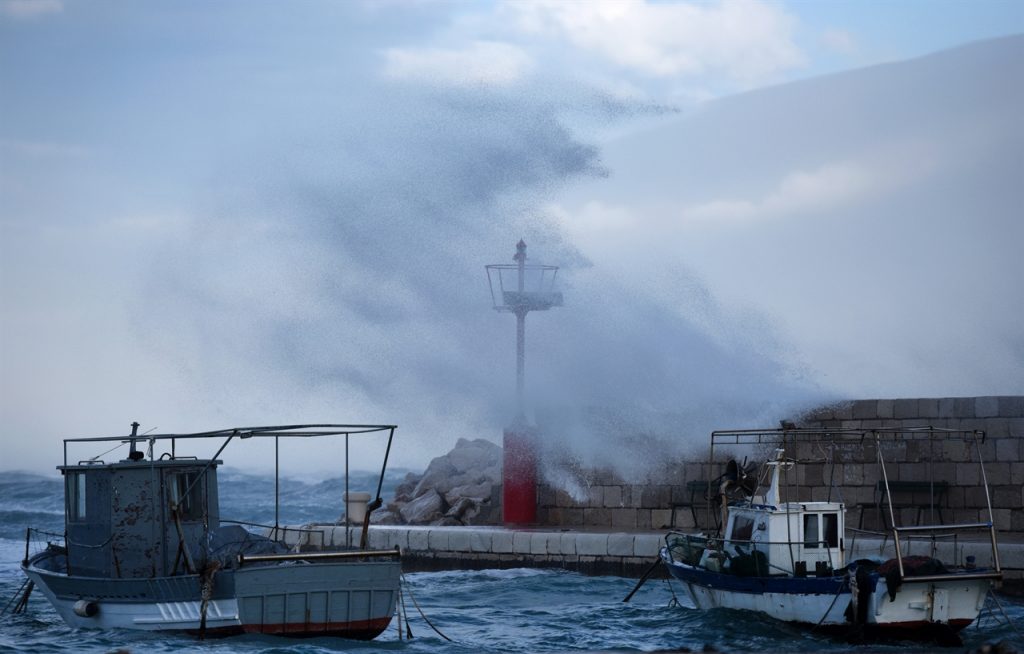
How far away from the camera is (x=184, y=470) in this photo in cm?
1473

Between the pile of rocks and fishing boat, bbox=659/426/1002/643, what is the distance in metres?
6.86

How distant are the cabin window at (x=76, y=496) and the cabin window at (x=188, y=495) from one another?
4.03ft

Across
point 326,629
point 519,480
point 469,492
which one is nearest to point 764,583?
point 326,629

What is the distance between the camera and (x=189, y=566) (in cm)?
1393

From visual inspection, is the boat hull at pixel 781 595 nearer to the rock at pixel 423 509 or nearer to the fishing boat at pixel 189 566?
the fishing boat at pixel 189 566

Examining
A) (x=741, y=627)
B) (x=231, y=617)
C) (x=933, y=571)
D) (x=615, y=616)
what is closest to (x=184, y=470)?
(x=231, y=617)

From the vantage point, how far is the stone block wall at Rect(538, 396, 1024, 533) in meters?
17.9

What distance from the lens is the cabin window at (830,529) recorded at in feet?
47.0

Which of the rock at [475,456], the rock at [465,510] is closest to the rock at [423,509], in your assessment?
the rock at [465,510]

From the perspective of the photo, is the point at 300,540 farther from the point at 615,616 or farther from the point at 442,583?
the point at 615,616

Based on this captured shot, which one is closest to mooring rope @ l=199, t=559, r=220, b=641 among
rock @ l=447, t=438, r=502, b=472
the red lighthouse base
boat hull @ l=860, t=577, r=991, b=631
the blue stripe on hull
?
the blue stripe on hull

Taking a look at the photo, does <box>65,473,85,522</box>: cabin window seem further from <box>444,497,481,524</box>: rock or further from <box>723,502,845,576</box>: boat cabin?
<box>444,497,481,524</box>: rock

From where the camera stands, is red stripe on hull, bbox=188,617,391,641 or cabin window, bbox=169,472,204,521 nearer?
red stripe on hull, bbox=188,617,391,641

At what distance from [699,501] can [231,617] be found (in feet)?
28.9
